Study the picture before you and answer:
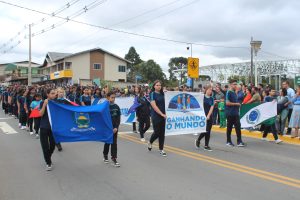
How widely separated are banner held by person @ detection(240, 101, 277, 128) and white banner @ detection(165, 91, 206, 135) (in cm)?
212

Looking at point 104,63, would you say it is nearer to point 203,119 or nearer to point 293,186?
point 203,119

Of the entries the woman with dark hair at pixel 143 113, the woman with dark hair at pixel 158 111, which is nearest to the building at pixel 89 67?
the woman with dark hair at pixel 143 113

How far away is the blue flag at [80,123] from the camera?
7.65 metres

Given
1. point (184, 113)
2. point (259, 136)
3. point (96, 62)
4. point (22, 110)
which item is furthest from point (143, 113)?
point (96, 62)

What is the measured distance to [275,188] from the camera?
6258mm

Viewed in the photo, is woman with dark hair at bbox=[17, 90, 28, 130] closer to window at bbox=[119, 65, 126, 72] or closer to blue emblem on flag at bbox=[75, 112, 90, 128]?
blue emblem on flag at bbox=[75, 112, 90, 128]

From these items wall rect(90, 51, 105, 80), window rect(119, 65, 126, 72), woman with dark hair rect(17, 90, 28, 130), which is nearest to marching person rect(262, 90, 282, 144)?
woman with dark hair rect(17, 90, 28, 130)

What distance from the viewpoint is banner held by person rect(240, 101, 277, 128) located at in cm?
1191

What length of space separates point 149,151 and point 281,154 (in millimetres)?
3427

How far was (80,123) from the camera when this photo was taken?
310 inches

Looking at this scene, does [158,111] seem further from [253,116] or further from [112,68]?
[112,68]

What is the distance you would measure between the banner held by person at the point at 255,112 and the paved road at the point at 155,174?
3.89 feet

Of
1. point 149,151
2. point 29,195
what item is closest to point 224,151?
point 149,151

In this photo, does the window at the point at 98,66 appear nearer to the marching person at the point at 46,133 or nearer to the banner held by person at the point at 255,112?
the banner held by person at the point at 255,112
